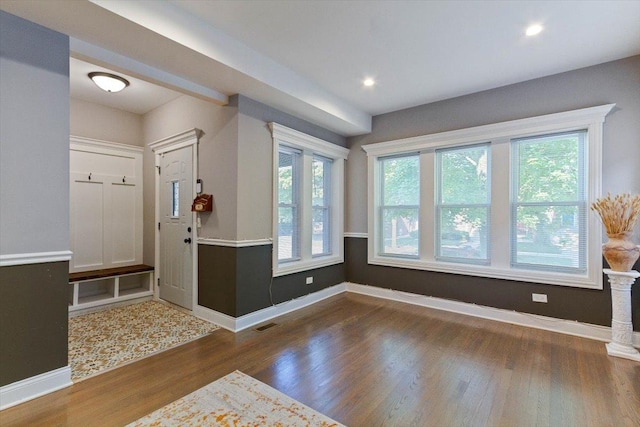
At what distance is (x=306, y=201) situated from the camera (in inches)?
169

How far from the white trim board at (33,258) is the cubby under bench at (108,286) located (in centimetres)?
190

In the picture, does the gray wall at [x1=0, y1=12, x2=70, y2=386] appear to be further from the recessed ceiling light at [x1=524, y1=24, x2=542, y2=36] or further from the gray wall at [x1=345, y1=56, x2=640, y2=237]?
the gray wall at [x1=345, y1=56, x2=640, y2=237]

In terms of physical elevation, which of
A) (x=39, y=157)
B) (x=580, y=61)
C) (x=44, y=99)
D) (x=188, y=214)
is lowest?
(x=188, y=214)

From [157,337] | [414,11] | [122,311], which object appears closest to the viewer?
[414,11]

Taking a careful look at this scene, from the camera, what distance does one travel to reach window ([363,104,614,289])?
3.22m

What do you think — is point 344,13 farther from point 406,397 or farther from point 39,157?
point 406,397

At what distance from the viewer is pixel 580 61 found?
3.08m

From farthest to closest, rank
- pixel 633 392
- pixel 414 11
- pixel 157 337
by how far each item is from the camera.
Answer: pixel 157 337 → pixel 414 11 → pixel 633 392

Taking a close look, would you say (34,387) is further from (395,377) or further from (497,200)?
(497,200)

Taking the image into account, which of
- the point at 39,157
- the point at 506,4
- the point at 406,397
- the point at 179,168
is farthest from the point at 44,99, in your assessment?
the point at 506,4

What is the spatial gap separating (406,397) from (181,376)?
68.3 inches

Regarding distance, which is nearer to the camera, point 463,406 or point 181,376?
point 463,406

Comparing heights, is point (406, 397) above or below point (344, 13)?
below

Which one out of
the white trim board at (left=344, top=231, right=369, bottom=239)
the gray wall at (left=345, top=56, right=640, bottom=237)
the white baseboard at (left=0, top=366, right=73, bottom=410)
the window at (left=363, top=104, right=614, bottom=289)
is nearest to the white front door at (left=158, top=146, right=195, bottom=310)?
the white baseboard at (left=0, top=366, right=73, bottom=410)
